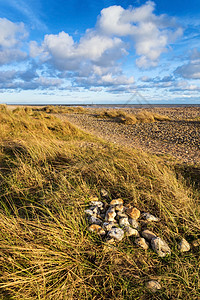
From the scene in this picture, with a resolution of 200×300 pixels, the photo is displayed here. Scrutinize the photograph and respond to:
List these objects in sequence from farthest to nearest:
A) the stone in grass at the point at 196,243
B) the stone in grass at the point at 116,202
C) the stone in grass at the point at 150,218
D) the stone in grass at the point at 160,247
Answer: the stone in grass at the point at 116,202
the stone in grass at the point at 150,218
the stone in grass at the point at 196,243
the stone in grass at the point at 160,247

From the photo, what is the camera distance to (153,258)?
185cm

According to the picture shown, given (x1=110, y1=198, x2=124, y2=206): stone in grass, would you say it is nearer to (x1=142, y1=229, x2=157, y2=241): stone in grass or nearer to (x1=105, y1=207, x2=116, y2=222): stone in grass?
(x1=105, y1=207, x2=116, y2=222): stone in grass

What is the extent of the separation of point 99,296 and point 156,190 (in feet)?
4.76

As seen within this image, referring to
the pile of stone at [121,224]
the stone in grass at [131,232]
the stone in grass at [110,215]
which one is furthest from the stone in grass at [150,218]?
the stone in grass at [110,215]

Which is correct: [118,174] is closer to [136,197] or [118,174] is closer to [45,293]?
[136,197]

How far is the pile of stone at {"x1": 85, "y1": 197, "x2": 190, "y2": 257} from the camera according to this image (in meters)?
1.89

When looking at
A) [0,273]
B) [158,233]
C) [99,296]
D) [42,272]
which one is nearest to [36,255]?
[42,272]

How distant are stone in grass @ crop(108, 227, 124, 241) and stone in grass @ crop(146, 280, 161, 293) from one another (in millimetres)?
450

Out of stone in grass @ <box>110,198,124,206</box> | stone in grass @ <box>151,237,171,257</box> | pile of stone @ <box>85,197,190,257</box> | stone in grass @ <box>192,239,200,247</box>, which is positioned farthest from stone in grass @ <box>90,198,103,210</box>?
stone in grass @ <box>192,239,200,247</box>

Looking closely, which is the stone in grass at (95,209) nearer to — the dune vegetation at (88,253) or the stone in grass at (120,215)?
the dune vegetation at (88,253)

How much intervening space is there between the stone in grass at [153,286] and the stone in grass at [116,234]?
17.7 inches

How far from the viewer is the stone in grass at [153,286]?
1.51 m

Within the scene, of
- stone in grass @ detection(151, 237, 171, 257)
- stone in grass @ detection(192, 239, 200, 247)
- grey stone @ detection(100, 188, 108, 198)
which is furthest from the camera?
grey stone @ detection(100, 188, 108, 198)

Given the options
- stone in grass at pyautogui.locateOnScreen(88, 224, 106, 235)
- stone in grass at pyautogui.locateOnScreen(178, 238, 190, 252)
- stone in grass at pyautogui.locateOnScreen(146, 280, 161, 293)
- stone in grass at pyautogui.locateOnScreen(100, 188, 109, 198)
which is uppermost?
stone in grass at pyautogui.locateOnScreen(100, 188, 109, 198)
